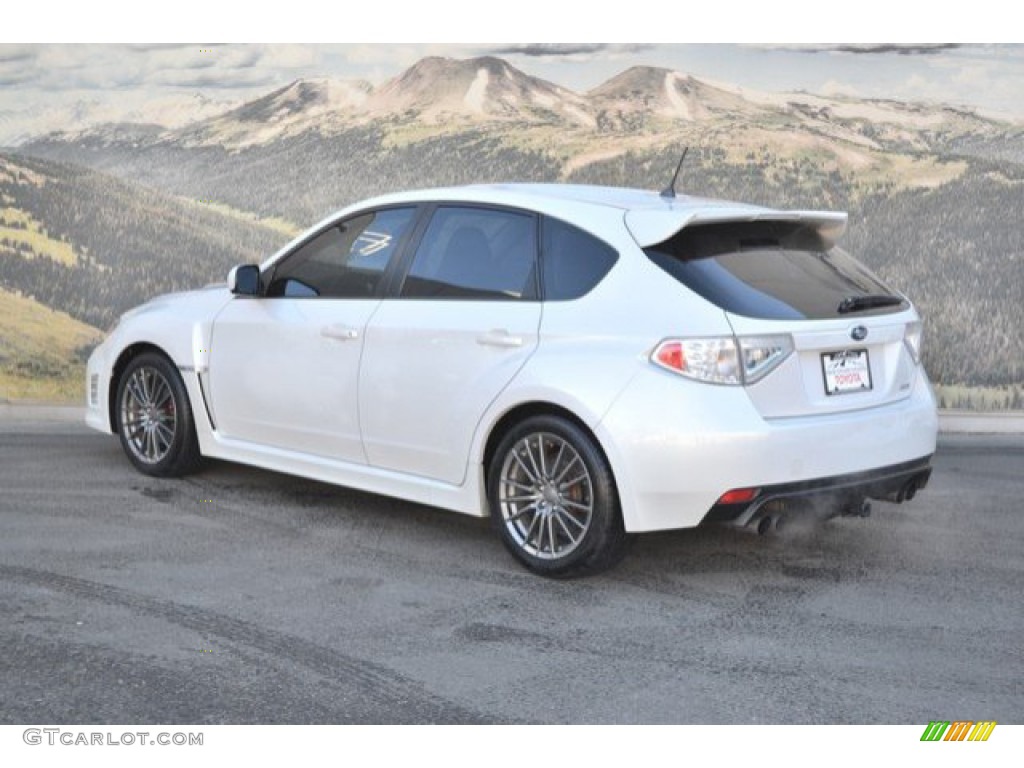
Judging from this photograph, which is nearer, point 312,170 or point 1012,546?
point 1012,546

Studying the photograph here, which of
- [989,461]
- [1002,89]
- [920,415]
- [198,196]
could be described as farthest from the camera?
[198,196]

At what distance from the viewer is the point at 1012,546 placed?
275 inches

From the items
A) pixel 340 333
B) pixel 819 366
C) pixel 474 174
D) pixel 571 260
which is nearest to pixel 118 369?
pixel 340 333

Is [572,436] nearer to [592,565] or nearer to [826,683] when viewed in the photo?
[592,565]

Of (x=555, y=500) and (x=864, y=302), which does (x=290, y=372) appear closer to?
(x=555, y=500)

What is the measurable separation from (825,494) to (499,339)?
1507 millimetres

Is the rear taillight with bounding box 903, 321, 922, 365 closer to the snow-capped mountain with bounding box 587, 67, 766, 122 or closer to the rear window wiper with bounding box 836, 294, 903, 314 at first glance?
the rear window wiper with bounding box 836, 294, 903, 314

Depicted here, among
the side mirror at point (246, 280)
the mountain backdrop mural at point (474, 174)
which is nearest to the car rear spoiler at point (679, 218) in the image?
the side mirror at point (246, 280)

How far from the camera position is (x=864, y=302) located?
6.22 metres

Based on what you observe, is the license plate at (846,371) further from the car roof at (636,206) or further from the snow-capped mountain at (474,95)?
the snow-capped mountain at (474,95)

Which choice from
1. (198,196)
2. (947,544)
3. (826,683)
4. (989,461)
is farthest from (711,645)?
(198,196)

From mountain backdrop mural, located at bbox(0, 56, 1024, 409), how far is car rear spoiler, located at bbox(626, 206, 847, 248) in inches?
201

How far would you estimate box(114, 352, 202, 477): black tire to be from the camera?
7.89 metres

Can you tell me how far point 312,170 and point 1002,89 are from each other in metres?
5.61
